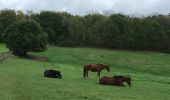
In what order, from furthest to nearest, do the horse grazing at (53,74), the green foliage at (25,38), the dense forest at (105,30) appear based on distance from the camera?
the dense forest at (105,30)
the green foliage at (25,38)
the horse grazing at (53,74)

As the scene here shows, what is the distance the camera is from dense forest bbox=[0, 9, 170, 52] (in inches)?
4624

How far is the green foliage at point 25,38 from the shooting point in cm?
8612

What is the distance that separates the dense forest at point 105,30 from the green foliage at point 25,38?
24.0m

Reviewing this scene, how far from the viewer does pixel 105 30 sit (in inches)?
4769

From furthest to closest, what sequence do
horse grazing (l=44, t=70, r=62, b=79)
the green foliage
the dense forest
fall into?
1. the dense forest
2. the green foliage
3. horse grazing (l=44, t=70, r=62, b=79)

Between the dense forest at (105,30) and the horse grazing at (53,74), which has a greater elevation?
the dense forest at (105,30)

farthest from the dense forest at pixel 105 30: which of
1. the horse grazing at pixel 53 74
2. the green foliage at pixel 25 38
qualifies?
the horse grazing at pixel 53 74

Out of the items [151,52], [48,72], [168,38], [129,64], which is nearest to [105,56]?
[129,64]

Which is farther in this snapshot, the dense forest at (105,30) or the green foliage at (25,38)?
the dense forest at (105,30)

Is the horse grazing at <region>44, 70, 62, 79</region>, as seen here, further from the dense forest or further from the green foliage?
the dense forest

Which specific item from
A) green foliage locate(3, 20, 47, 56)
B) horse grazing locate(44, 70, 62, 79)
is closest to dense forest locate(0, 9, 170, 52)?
green foliage locate(3, 20, 47, 56)

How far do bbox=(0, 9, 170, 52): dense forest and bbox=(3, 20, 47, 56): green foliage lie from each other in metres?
24.0

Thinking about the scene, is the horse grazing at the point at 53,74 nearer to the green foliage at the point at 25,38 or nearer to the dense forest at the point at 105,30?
the green foliage at the point at 25,38

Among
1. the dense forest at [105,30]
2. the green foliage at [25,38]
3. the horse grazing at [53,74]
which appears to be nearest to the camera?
the horse grazing at [53,74]
